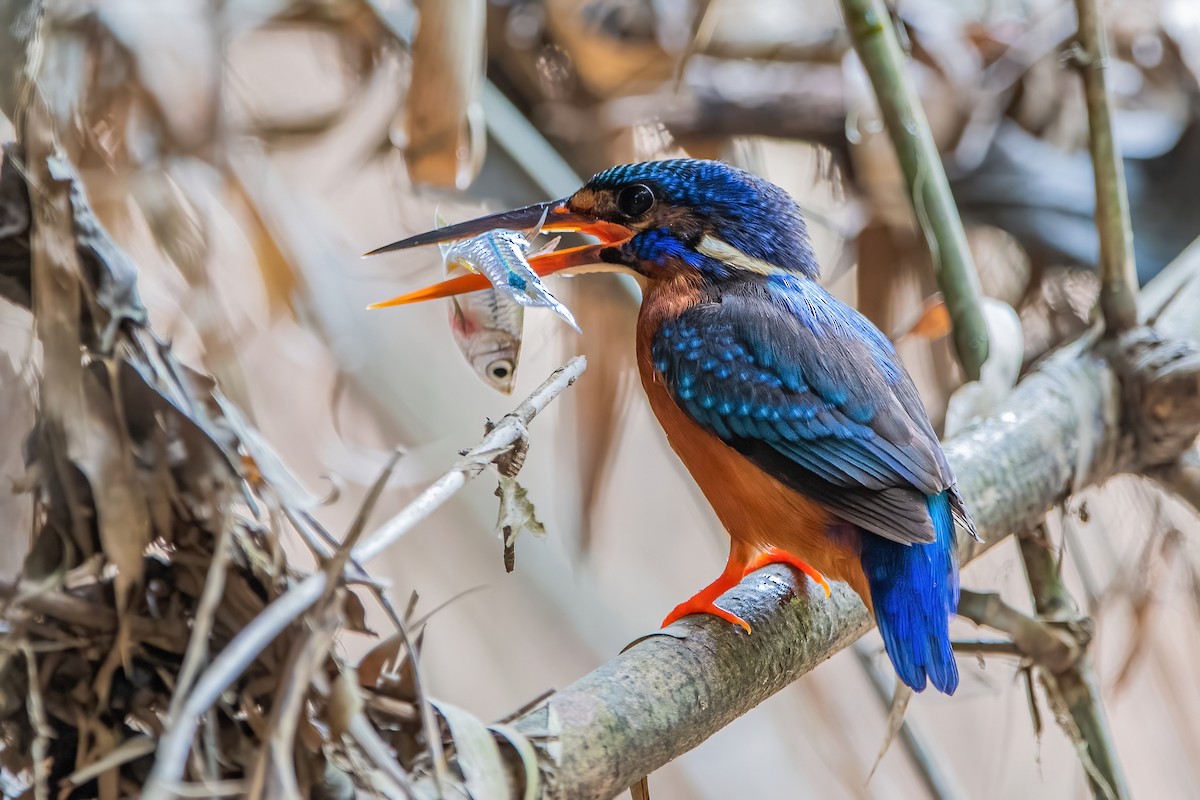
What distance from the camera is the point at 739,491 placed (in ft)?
4.77

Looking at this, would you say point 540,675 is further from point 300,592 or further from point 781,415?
point 300,592

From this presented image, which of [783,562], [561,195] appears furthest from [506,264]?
[561,195]

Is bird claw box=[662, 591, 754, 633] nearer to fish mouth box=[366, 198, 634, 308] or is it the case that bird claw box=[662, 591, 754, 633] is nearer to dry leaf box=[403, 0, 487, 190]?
fish mouth box=[366, 198, 634, 308]

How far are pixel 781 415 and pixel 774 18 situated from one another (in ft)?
5.66

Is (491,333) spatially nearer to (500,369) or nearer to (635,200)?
(500,369)

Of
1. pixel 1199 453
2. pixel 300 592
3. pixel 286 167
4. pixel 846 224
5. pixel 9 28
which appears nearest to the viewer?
pixel 300 592

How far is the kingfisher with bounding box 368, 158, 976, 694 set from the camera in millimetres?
1324

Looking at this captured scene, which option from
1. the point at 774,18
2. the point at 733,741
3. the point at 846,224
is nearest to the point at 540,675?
the point at 733,741

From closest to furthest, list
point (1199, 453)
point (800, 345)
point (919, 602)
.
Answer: point (919, 602), point (800, 345), point (1199, 453)

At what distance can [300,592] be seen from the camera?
71 centimetres

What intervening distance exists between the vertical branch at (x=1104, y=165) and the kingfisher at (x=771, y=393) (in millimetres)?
462

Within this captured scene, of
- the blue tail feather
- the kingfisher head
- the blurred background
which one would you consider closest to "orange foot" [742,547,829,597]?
the blue tail feather

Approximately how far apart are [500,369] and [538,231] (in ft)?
1.15

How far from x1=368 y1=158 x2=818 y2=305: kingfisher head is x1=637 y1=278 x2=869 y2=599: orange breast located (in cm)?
5
